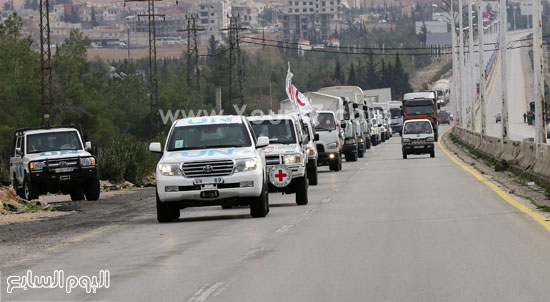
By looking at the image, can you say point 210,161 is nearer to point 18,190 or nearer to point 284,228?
point 284,228

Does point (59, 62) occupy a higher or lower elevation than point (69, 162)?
higher

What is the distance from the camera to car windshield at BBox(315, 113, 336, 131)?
41.6m

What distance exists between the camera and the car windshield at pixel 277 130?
1065 inches

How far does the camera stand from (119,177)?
129 feet

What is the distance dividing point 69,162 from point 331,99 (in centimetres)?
2450

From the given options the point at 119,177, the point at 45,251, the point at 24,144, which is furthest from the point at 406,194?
the point at 119,177

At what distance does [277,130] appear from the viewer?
27.4 m

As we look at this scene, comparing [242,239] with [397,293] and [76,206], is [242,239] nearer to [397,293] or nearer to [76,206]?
[397,293]

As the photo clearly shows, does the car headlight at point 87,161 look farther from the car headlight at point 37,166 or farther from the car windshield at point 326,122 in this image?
the car windshield at point 326,122

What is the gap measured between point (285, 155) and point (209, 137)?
14.9 feet

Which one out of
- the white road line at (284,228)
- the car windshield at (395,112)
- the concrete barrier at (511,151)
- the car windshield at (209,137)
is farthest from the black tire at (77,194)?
the car windshield at (395,112)

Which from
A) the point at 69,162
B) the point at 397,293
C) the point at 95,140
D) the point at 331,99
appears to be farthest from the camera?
the point at 95,140

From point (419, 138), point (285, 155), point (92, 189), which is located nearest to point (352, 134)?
point (419, 138)

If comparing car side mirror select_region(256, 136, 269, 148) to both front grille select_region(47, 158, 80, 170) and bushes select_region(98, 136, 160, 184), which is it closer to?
front grille select_region(47, 158, 80, 170)
